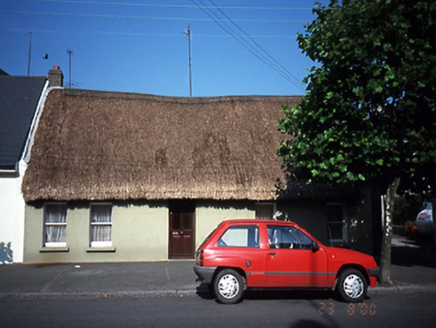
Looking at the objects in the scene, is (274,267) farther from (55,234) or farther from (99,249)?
(55,234)

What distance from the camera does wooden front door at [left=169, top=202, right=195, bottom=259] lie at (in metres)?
14.7

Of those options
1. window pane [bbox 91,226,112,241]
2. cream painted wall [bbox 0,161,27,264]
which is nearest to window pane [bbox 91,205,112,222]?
window pane [bbox 91,226,112,241]

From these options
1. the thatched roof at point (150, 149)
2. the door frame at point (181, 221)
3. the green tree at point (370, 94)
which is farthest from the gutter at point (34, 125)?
the green tree at point (370, 94)

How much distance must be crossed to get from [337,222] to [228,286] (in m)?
8.58

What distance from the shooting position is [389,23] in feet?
29.8

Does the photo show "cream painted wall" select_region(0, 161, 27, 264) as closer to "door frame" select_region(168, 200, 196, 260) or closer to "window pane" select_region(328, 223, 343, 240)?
"door frame" select_region(168, 200, 196, 260)

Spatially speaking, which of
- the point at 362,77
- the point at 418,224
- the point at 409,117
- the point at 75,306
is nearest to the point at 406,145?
the point at 409,117

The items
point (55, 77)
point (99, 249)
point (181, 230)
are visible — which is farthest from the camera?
point (55, 77)

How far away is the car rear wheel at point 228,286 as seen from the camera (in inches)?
332

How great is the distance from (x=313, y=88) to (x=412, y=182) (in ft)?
14.9

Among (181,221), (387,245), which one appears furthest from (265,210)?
(387,245)

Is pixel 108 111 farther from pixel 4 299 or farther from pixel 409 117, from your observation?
pixel 409 117

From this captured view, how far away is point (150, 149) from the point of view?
15.4 m

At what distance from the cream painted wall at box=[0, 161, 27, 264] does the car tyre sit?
11.1 m
